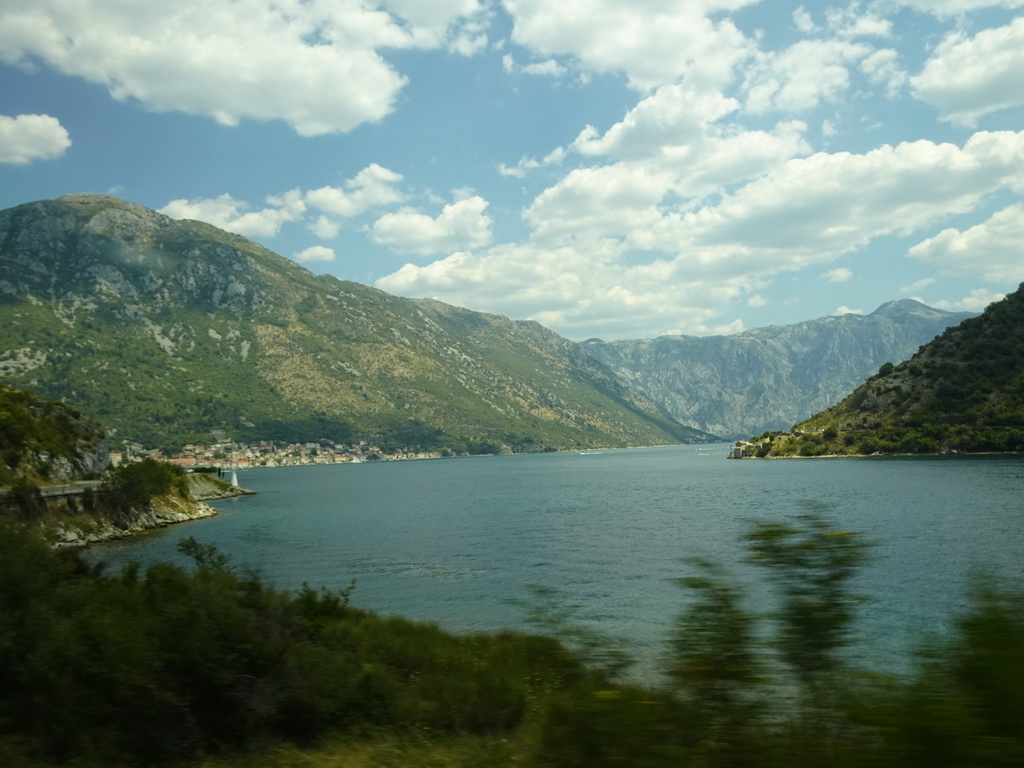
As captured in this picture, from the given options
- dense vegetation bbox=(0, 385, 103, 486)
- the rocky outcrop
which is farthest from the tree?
dense vegetation bbox=(0, 385, 103, 486)

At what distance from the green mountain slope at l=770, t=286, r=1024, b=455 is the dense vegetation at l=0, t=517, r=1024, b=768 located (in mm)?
125117

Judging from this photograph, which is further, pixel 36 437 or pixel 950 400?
pixel 950 400

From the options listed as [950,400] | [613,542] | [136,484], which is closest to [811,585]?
[613,542]

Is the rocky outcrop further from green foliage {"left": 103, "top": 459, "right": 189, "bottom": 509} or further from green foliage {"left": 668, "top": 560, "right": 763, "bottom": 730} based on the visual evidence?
green foliage {"left": 668, "top": 560, "right": 763, "bottom": 730}

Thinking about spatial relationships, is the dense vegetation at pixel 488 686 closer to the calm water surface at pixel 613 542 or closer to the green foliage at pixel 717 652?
the green foliage at pixel 717 652

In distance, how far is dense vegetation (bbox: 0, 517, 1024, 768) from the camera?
4266mm

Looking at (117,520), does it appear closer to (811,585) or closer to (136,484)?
(136,484)

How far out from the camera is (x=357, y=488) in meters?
118

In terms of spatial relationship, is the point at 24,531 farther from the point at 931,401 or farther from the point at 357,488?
the point at 931,401

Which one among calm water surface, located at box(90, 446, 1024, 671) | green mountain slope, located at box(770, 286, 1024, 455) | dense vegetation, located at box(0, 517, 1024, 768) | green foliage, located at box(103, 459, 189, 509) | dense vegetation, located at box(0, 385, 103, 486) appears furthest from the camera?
green mountain slope, located at box(770, 286, 1024, 455)

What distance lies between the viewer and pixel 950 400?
120688 millimetres

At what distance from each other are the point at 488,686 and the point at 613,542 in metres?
35.9

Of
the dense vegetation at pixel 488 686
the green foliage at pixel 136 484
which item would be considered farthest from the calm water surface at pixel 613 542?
the green foliage at pixel 136 484

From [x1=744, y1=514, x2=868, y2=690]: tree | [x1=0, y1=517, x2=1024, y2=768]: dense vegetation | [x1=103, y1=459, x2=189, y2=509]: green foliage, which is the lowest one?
→ [x1=103, y1=459, x2=189, y2=509]: green foliage
